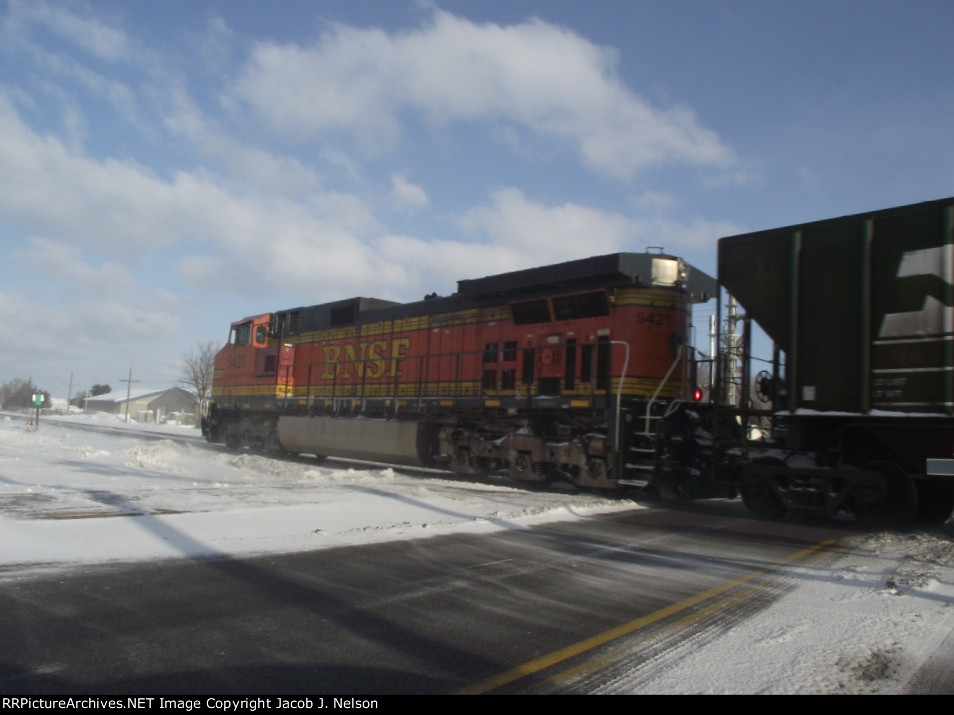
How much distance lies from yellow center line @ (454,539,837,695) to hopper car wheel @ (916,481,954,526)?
160 inches

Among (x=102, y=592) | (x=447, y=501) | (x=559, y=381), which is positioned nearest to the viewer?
(x=102, y=592)

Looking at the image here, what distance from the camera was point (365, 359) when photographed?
62.7 ft

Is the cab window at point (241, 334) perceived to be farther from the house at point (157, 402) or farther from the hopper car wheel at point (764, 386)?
the house at point (157, 402)

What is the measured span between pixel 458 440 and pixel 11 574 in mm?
10792

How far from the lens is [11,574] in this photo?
18.9 feet

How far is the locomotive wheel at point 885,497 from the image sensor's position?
9.09 metres

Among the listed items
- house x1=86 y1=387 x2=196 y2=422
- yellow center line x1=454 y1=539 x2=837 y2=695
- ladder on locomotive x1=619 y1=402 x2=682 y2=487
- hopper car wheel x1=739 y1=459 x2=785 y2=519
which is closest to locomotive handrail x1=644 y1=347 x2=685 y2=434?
ladder on locomotive x1=619 y1=402 x2=682 y2=487

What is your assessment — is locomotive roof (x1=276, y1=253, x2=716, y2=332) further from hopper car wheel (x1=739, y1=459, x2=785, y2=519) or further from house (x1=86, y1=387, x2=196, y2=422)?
house (x1=86, y1=387, x2=196, y2=422)

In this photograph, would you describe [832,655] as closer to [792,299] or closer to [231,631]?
[231,631]

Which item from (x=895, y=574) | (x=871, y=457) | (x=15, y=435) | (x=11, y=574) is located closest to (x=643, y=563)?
(x=895, y=574)

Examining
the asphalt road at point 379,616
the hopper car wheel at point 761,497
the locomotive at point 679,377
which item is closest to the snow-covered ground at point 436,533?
the asphalt road at point 379,616

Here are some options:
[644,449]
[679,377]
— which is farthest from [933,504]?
[679,377]

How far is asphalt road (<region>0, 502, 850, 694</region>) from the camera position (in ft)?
12.6

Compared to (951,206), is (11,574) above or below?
below
